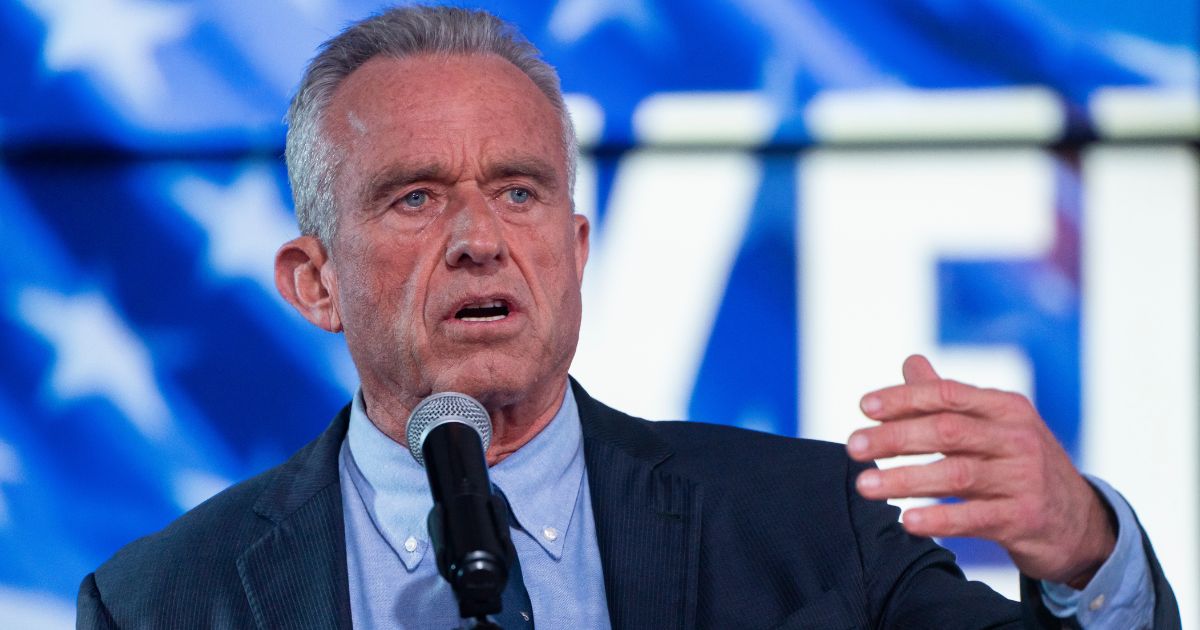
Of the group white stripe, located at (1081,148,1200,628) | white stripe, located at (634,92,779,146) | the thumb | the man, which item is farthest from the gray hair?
white stripe, located at (1081,148,1200,628)

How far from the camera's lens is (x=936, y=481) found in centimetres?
142

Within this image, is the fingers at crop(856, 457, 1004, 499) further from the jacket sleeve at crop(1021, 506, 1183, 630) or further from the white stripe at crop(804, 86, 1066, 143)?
the white stripe at crop(804, 86, 1066, 143)

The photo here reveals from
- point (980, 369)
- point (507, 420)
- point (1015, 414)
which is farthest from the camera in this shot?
point (980, 369)

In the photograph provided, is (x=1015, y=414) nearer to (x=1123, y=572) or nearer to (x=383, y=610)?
(x=1123, y=572)

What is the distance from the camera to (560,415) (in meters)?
2.29

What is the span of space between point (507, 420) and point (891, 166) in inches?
45.4

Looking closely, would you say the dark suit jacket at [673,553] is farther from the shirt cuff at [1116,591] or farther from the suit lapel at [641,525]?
the shirt cuff at [1116,591]

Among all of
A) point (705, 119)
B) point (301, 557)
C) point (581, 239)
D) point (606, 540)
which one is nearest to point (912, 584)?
point (606, 540)

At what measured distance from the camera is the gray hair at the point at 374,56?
2.29 meters

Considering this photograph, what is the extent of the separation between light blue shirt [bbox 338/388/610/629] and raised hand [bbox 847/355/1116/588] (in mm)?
754

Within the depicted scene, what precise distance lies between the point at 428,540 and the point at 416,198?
55 cm

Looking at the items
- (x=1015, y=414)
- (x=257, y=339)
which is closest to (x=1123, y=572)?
(x=1015, y=414)

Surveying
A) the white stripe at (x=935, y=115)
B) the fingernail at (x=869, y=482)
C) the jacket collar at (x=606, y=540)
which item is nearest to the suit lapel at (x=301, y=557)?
the jacket collar at (x=606, y=540)

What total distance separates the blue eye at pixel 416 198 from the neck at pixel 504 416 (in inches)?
12.4
